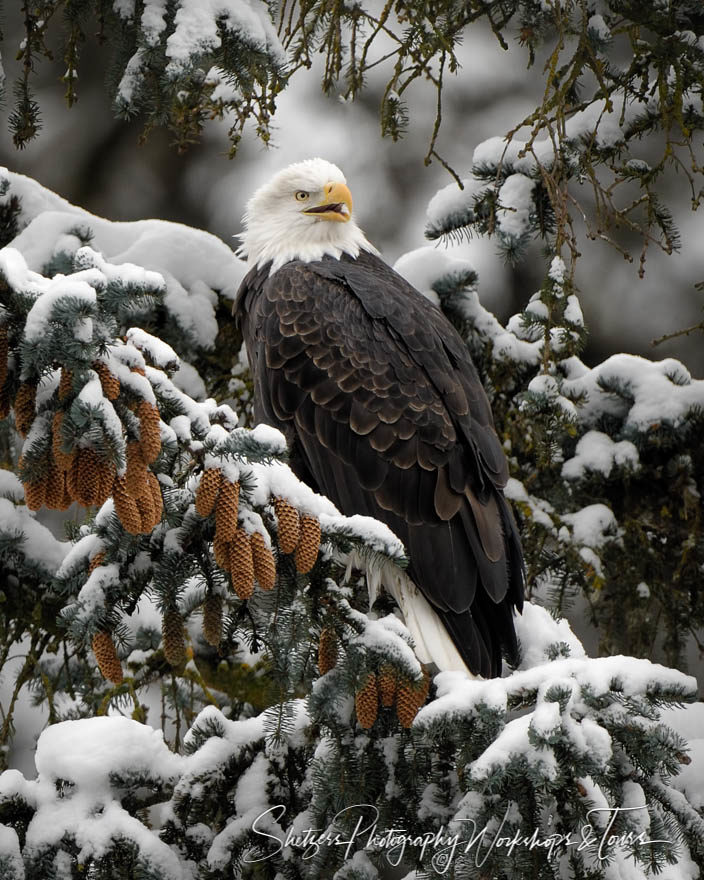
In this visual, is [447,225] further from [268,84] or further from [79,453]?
[79,453]

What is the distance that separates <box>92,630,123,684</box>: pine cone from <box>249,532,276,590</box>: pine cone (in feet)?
1.11

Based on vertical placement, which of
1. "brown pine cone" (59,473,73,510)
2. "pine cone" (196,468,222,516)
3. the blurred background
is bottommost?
"brown pine cone" (59,473,73,510)

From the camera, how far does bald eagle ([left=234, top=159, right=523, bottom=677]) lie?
3.61 meters

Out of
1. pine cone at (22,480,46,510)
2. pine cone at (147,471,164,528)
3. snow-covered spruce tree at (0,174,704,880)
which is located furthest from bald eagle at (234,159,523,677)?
pine cone at (22,480,46,510)

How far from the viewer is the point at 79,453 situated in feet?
6.12

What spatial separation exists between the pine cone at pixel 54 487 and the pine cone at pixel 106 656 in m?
0.29

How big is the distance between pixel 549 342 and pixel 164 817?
1.96 meters

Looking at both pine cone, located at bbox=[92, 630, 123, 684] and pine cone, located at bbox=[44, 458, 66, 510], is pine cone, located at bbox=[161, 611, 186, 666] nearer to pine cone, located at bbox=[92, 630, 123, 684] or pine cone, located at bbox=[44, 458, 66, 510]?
pine cone, located at bbox=[92, 630, 123, 684]

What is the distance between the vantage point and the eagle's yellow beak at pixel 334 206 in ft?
15.3

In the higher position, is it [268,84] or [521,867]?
[268,84]

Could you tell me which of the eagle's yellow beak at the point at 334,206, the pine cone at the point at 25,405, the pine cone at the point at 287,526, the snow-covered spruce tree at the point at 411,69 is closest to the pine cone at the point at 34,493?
the pine cone at the point at 25,405

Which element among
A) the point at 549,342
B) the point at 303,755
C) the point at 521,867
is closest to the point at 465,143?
the point at 549,342

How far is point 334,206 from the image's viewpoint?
15.3ft

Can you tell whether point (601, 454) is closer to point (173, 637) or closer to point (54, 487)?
point (173, 637)
